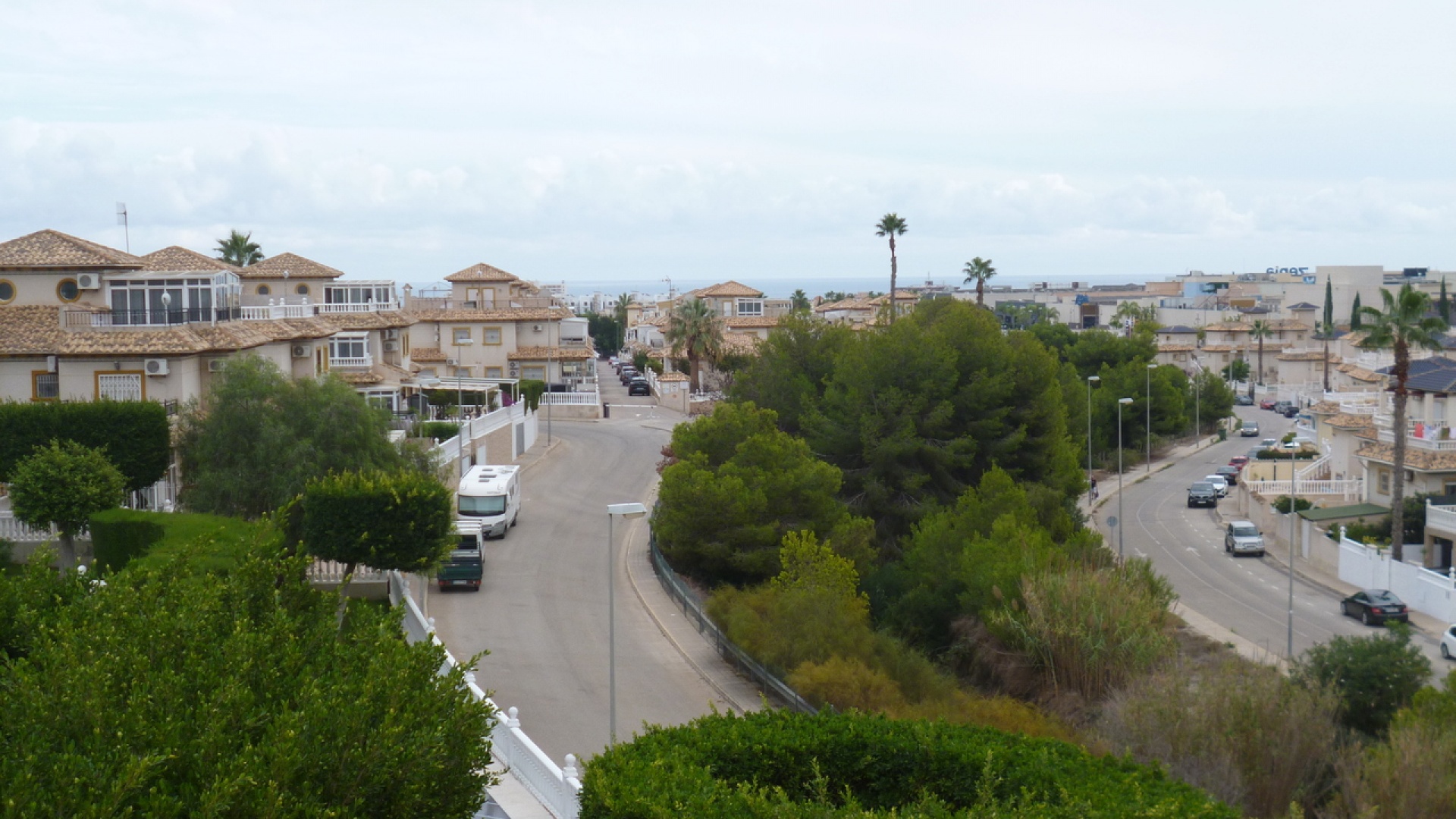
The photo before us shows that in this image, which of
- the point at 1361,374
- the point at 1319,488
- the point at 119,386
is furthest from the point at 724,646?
the point at 1361,374

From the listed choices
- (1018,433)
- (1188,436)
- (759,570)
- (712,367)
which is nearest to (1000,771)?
(759,570)

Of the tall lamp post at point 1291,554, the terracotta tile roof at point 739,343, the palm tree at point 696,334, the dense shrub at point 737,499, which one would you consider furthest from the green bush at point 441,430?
the palm tree at point 696,334

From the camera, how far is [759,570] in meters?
35.7

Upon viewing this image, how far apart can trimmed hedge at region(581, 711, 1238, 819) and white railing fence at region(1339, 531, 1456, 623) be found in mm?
31574

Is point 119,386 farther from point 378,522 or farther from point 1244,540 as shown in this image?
point 1244,540

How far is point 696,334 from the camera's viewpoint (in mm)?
79125

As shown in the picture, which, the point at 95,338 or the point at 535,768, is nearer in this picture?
the point at 535,768

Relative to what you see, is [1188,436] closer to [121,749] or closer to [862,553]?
[862,553]

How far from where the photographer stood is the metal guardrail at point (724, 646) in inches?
995

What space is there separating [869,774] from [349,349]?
127 feet

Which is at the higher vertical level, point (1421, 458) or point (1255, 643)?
point (1421, 458)

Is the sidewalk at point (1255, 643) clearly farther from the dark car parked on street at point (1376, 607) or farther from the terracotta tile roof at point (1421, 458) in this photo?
the terracotta tile roof at point (1421, 458)

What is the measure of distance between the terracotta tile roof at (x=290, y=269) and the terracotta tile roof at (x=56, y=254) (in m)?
16.2

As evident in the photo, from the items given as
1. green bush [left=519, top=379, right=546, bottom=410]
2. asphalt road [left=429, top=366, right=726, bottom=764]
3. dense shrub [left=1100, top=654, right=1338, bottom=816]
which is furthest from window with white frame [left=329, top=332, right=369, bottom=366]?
dense shrub [left=1100, top=654, right=1338, bottom=816]
